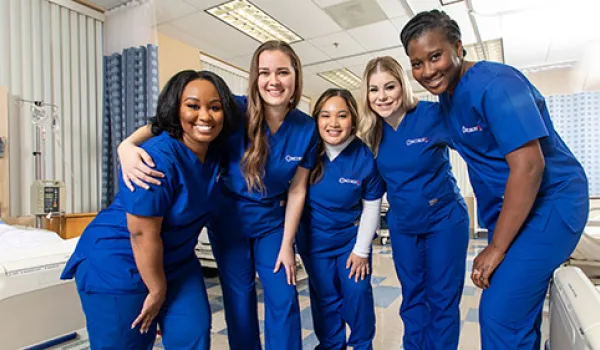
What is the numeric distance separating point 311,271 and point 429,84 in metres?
Result: 0.85

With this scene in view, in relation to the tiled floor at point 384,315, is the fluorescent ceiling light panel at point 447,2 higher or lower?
higher

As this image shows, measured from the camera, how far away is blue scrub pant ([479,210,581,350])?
3.34 feet

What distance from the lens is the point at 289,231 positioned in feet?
4.73

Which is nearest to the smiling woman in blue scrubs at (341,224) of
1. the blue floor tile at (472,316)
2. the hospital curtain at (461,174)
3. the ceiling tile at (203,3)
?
the blue floor tile at (472,316)

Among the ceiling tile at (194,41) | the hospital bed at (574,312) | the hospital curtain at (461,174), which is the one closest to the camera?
the hospital bed at (574,312)

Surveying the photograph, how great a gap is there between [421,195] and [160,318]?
1.01 meters

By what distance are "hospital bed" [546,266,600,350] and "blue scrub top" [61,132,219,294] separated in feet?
3.18

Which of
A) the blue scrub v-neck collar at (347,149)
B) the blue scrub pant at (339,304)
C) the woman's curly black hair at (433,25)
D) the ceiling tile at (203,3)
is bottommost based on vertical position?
the blue scrub pant at (339,304)

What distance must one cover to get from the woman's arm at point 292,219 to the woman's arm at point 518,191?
68cm

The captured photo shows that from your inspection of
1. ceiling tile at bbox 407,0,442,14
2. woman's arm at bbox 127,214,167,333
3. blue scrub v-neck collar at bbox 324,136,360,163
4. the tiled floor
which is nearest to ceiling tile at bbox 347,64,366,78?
ceiling tile at bbox 407,0,442,14

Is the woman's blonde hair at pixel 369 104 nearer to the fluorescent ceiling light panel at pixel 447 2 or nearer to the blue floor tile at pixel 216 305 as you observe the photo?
the blue floor tile at pixel 216 305

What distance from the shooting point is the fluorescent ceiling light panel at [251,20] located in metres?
3.32

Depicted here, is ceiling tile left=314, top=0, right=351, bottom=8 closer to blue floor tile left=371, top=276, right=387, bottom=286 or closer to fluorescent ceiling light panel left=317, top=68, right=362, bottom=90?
fluorescent ceiling light panel left=317, top=68, right=362, bottom=90

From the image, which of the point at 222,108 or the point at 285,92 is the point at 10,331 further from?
the point at 285,92
